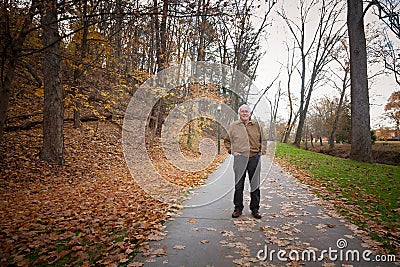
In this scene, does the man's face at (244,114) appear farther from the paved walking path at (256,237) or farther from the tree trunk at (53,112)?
the tree trunk at (53,112)

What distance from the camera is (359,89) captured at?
428 inches

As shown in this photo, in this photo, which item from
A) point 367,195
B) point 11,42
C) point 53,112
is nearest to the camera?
point 11,42

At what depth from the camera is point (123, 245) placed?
3.34 metres

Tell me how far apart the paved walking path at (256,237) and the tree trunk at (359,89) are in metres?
6.67

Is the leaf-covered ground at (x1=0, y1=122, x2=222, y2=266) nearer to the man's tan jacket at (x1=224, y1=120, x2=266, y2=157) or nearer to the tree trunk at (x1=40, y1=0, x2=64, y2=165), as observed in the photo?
the tree trunk at (x1=40, y1=0, x2=64, y2=165)

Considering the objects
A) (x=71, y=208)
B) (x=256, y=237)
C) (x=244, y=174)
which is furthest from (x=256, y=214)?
(x=71, y=208)

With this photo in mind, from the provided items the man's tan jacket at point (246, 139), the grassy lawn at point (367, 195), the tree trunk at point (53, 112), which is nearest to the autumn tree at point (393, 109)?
the grassy lawn at point (367, 195)

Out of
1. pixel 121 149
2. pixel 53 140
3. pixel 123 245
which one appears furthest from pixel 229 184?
pixel 121 149

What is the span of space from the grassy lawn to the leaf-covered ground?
356 cm

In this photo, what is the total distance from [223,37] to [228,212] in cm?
2125

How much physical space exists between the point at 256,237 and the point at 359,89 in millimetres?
10179

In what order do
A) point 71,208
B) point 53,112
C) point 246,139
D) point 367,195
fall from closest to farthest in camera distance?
point 246,139, point 71,208, point 367,195, point 53,112

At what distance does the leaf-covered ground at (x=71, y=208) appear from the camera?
318 cm

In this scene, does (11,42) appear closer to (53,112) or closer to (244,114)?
(53,112)
